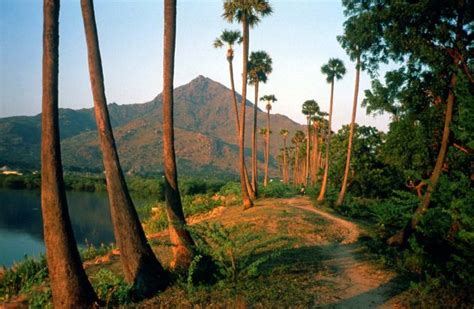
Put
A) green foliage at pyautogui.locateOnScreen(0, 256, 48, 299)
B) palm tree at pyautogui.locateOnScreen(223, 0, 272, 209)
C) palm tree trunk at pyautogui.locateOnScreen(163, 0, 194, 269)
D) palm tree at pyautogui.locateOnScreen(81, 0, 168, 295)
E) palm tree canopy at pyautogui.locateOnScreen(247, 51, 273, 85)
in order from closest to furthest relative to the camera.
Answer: palm tree at pyautogui.locateOnScreen(81, 0, 168, 295) → palm tree trunk at pyautogui.locateOnScreen(163, 0, 194, 269) → green foliage at pyautogui.locateOnScreen(0, 256, 48, 299) → palm tree at pyautogui.locateOnScreen(223, 0, 272, 209) → palm tree canopy at pyautogui.locateOnScreen(247, 51, 273, 85)

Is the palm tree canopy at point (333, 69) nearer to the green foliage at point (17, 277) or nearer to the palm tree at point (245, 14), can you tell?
the palm tree at point (245, 14)

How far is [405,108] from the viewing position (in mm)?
14031

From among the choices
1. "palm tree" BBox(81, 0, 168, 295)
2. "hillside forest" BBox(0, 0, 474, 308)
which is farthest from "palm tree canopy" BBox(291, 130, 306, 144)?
"palm tree" BBox(81, 0, 168, 295)

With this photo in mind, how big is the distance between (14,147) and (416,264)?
194 m

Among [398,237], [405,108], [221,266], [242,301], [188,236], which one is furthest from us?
[405,108]

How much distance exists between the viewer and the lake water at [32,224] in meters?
29.3

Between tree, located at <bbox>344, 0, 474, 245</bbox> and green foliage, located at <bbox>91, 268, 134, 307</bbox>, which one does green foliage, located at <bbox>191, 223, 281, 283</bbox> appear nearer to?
green foliage, located at <bbox>91, 268, 134, 307</bbox>

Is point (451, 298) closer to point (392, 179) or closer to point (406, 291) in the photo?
point (406, 291)

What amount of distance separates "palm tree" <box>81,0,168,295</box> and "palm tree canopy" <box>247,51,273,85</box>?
89.4 ft

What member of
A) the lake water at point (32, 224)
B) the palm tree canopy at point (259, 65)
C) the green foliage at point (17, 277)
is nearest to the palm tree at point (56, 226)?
the green foliage at point (17, 277)

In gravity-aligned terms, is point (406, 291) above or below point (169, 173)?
below

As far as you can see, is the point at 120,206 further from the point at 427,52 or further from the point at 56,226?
the point at 427,52

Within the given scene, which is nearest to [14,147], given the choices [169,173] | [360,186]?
[360,186]

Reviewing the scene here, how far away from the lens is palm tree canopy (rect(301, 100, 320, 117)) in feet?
175
